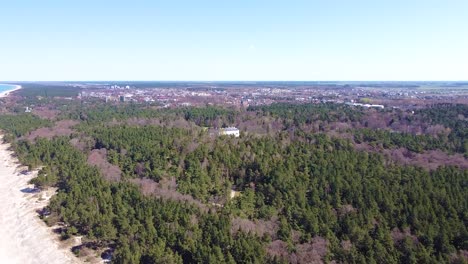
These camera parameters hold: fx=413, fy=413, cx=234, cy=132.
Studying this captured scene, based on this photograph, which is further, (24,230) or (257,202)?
(257,202)

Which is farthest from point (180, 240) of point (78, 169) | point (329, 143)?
point (329, 143)

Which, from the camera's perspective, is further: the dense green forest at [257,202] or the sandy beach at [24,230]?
the sandy beach at [24,230]

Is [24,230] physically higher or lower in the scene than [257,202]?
lower

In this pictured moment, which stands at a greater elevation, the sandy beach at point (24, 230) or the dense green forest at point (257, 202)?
the dense green forest at point (257, 202)

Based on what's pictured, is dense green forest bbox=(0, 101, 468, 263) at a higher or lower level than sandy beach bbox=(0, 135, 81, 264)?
higher

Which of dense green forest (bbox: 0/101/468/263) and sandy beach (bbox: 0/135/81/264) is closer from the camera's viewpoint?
dense green forest (bbox: 0/101/468/263)
